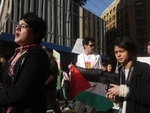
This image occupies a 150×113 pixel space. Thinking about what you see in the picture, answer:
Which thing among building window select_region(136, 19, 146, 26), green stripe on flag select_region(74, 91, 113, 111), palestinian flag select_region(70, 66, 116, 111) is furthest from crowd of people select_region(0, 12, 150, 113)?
building window select_region(136, 19, 146, 26)

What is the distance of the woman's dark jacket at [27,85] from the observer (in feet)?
6.43

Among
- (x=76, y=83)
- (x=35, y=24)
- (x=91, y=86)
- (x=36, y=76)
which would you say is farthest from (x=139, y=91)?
(x=76, y=83)

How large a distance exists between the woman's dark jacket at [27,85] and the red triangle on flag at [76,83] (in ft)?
7.27

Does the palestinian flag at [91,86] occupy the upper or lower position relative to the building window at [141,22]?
lower

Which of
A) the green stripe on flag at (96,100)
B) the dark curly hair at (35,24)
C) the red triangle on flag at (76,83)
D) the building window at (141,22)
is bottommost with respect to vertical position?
the green stripe on flag at (96,100)

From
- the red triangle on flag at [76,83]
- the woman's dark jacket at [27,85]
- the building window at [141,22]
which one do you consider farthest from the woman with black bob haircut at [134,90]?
the building window at [141,22]

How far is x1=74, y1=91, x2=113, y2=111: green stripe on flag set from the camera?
4023 millimetres

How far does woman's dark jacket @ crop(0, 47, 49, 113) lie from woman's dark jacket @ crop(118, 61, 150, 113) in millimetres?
768

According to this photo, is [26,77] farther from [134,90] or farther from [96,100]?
[96,100]

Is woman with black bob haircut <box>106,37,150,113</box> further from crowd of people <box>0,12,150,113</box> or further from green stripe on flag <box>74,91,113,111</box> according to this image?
green stripe on flag <box>74,91,113,111</box>

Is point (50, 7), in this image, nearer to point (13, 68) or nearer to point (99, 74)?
point (99, 74)

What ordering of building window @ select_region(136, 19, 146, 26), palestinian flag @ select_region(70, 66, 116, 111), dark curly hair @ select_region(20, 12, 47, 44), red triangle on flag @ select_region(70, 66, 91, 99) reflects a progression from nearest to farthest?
dark curly hair @ select_region(20, 12, 47, 44) → palestinian flag @ select_region(70, 66, 116, 111) → red triangle on flag @ select_region(70, 66, 91, 99) → building window @ select_region(136, 19, 146, 26)

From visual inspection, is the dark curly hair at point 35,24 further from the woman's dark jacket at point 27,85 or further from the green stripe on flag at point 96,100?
the green stripe on flag at point 96,100

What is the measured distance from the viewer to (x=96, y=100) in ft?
13.5
